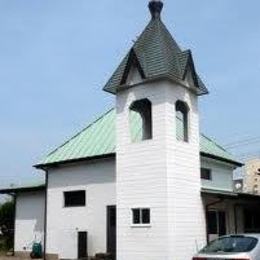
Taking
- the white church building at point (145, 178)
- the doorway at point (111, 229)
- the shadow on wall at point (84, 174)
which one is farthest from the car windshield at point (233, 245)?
the shadow on wall at point (84, 174)

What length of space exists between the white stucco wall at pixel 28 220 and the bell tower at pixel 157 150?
28.5 feet

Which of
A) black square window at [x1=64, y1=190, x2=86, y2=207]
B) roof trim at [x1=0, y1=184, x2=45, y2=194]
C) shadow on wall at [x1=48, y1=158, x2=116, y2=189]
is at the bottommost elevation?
black square window at [x1=64, y1=190, x2=86, y2=207]

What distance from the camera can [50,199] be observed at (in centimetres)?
2998

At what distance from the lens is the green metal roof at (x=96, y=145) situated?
93.9 ft

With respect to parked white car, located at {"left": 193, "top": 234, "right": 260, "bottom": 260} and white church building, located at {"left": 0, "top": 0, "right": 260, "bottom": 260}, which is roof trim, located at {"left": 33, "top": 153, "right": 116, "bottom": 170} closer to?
white church building, located at {"left": 0, "top": 0, "right": 260, "bottom": 260}

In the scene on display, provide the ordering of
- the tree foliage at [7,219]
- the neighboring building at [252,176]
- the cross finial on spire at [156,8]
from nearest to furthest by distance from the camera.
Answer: the cross finial on spire at [156,8], the tree foliage at [7,219], the neighboring building at [252,176]

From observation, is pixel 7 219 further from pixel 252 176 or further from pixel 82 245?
pixel 252 176

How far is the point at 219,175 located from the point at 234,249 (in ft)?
51.5

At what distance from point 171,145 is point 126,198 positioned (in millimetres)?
2864

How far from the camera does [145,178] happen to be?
23.1 m

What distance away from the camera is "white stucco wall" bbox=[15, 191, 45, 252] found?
1231 inches

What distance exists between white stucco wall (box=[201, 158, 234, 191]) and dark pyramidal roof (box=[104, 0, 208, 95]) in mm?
5530

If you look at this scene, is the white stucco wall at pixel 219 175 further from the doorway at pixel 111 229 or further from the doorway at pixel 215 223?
the doorway at pixel 111 229

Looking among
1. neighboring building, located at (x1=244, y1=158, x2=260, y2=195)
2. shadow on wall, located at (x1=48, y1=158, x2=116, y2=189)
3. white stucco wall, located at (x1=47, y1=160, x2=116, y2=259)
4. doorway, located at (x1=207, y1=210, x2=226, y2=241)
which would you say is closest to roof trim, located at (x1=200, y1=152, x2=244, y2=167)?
doorway, located at (x1=207, y1=210, x2=226, y2=241)
